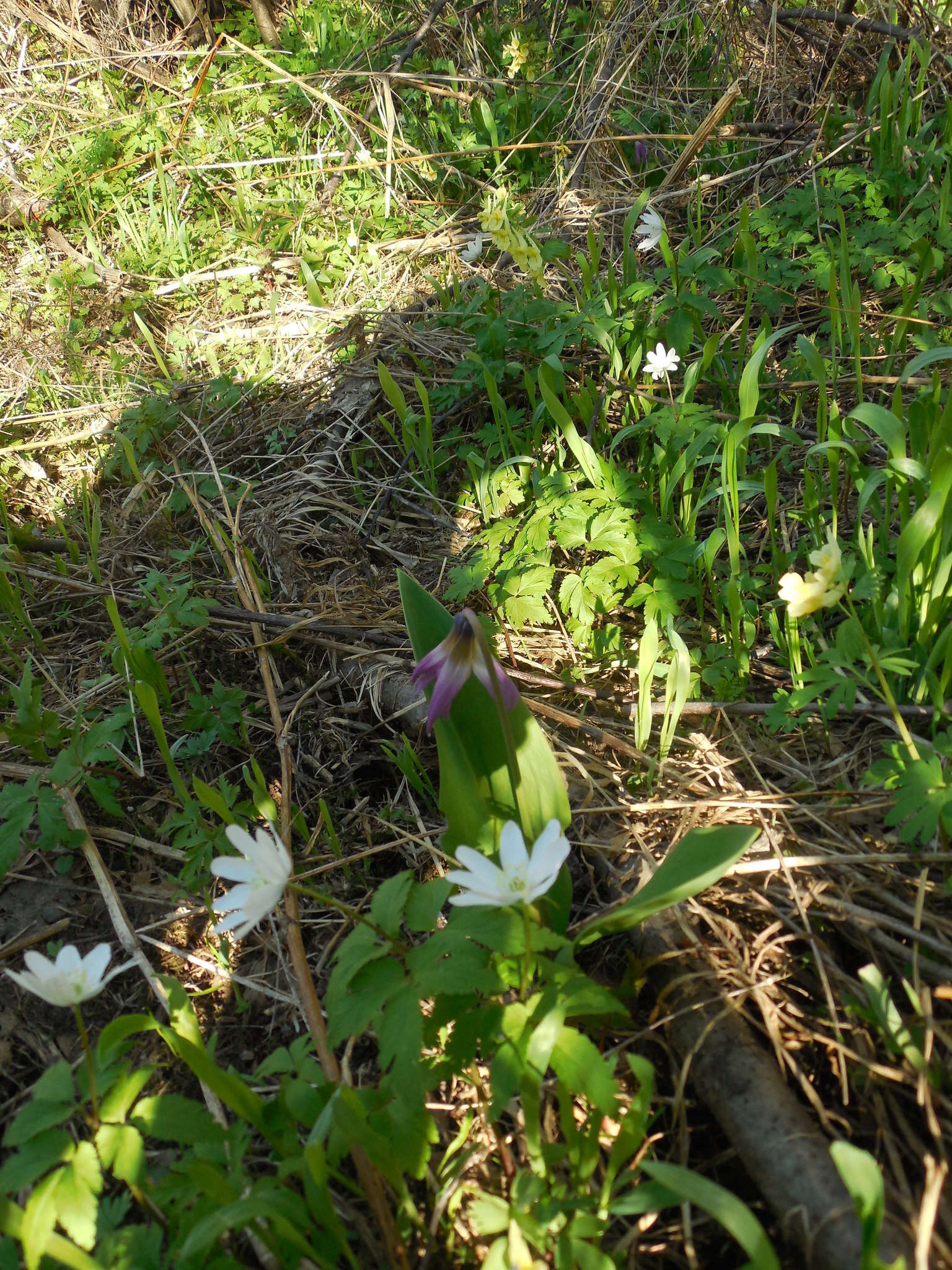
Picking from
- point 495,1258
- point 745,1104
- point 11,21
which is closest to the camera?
point 495,1258

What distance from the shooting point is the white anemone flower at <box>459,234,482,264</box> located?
2.82 meters

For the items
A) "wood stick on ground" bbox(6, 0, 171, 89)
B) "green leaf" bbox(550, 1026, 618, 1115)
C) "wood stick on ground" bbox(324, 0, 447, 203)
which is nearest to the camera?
"green leaf" bbox(550, 1026, 618, 1115)

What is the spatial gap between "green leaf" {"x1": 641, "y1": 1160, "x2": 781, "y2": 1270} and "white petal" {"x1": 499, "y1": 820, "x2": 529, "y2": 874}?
0.30 meters

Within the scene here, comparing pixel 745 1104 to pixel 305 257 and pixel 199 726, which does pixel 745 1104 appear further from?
pixel 305 257

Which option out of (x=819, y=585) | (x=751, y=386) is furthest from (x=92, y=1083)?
(x=751, y=386)

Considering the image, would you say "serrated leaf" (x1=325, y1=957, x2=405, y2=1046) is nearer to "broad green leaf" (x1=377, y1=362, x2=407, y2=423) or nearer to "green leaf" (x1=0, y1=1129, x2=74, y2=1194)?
"green leaf" (x1=0, y1=1129, x2=74, y2=1194)

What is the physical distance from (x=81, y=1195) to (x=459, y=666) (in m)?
0.70

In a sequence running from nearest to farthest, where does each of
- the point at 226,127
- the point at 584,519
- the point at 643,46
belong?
the point at 584,519, the point at 643,46, the point at 226,127

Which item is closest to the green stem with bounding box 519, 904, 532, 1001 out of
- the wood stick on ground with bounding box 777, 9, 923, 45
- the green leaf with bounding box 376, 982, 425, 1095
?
the green leaf with bounding box 376, 982, 425, 1095

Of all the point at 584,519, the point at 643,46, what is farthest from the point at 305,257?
the point at 584,519

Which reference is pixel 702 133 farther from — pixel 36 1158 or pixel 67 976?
pixel 36 1158

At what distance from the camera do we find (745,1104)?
0.92 meters

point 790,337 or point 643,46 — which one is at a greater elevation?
point 643,46

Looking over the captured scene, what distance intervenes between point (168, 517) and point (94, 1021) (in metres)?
1.48
